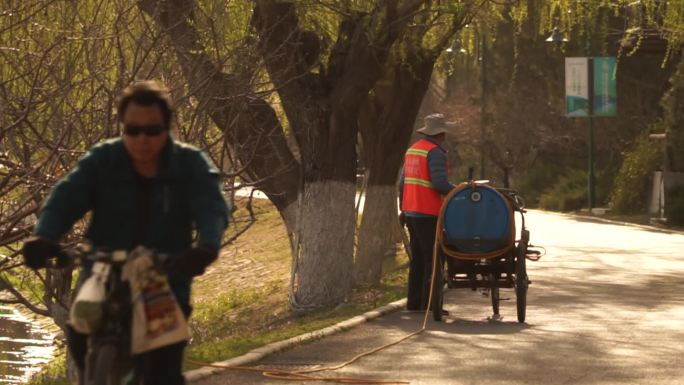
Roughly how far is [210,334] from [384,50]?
432 cm

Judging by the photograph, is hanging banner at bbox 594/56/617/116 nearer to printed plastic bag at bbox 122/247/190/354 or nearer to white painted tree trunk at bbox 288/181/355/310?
white painted tree trunk at bbox 288/181/355/310

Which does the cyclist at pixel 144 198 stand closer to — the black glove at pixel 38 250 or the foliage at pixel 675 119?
the black glove at pixel 38 250

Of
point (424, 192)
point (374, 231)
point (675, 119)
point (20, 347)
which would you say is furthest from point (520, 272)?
point (675, 119)

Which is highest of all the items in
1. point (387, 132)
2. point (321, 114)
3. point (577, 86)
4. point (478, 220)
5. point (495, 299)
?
point (577, 86)

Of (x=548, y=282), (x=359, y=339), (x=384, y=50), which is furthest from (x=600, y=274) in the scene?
(x=359, y=339)

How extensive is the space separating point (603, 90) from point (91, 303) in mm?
42916

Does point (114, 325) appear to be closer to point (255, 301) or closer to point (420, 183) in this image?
point (420, 183)

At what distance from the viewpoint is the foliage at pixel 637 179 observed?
44375mm

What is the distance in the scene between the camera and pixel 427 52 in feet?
68.6

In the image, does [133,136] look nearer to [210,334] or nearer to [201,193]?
[201,193]

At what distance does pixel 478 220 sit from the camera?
13.8m

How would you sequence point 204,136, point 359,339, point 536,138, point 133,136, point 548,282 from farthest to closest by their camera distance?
point 536,138 → point 548,282 → point 204,136 → point 359,339 → point 133,136

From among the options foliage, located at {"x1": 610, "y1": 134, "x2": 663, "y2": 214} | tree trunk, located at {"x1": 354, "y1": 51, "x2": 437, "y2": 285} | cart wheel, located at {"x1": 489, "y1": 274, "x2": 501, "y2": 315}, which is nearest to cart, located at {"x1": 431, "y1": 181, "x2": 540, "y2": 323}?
cart wheel, located at {"x1": 489, "y1": 274, "x2": 501, "y2": 315}

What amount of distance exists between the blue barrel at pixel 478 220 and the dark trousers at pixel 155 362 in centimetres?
751
